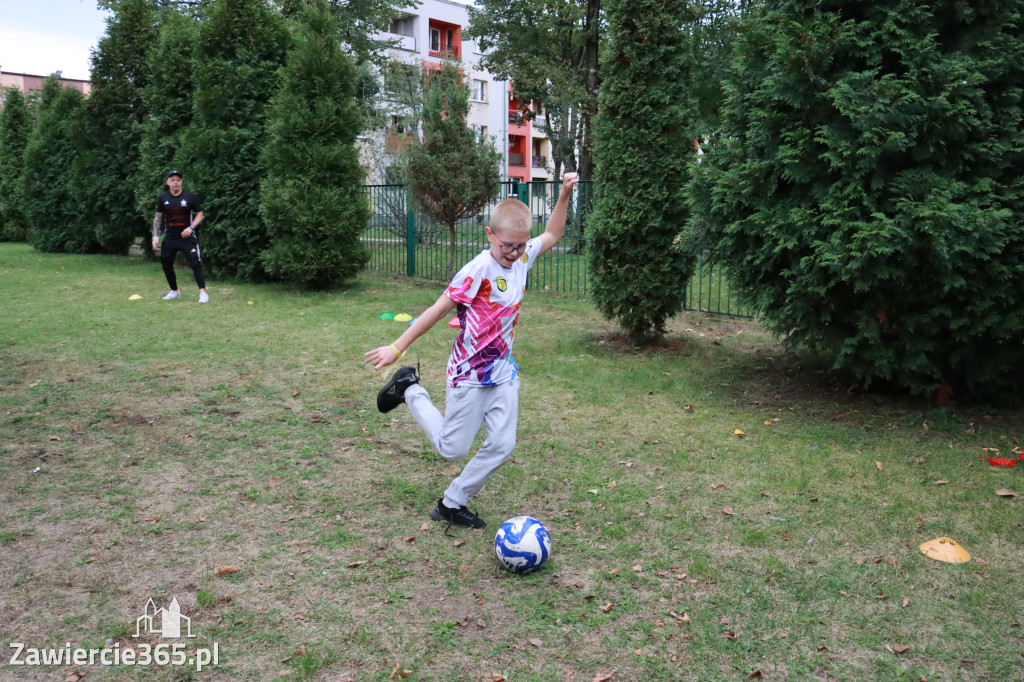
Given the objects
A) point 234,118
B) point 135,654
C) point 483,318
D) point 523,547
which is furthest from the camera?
point 234,118

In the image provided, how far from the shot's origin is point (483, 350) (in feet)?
14.7

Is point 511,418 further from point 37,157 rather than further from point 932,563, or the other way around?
point 37,157

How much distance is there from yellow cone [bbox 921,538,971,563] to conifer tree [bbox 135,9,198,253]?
664 inches

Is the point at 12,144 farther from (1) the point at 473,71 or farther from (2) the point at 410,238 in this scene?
(1) the point at 473,71

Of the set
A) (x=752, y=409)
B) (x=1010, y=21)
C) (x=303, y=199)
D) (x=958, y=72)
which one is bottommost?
(x=752, y=409)

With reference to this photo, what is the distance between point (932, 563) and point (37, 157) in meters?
27.7

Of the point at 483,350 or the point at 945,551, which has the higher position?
the point at 483,350

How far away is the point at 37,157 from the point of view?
24.8m

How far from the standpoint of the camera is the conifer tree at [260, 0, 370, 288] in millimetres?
14492

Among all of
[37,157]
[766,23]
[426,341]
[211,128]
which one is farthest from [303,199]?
[37,157]

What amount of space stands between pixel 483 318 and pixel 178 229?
11.5m

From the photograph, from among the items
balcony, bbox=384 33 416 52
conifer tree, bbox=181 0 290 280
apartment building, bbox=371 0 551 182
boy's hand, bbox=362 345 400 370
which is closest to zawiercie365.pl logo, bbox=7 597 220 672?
boy's hand, bbox=362 345 400 370

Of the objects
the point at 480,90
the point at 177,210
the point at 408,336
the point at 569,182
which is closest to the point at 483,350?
the point at 408,336

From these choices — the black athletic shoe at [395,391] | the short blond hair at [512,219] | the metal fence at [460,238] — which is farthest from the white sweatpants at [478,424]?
the metal fence at [460,238]
